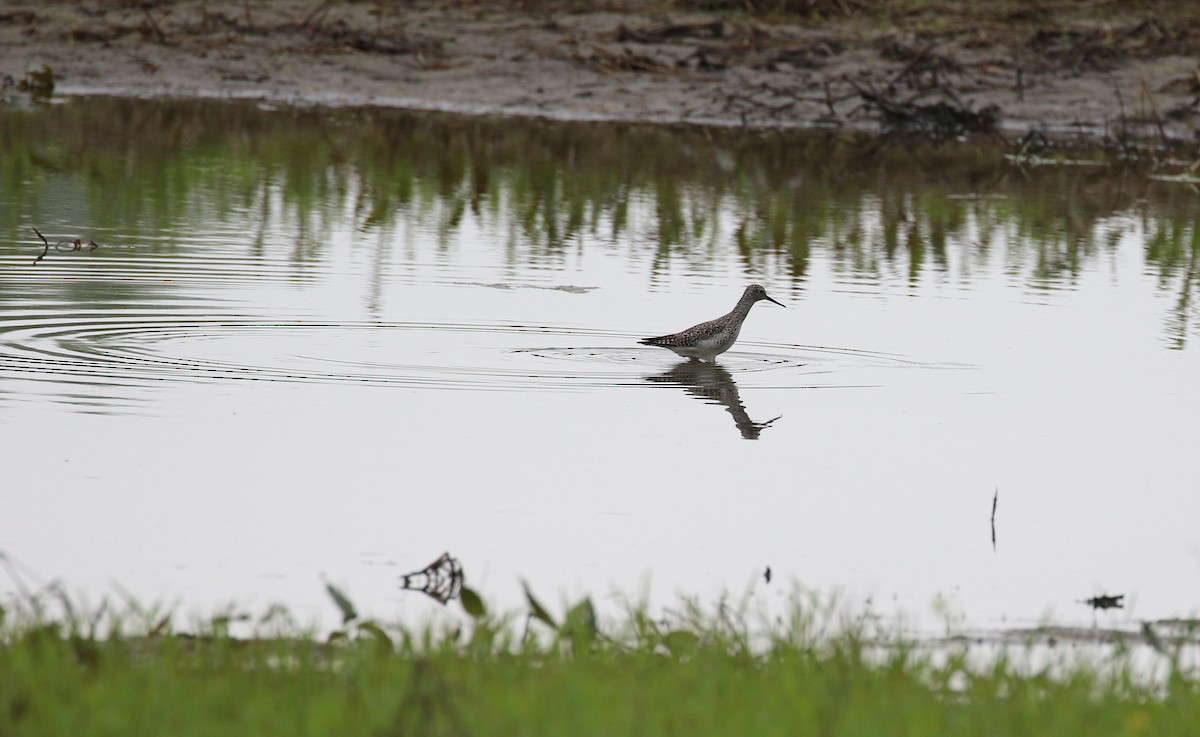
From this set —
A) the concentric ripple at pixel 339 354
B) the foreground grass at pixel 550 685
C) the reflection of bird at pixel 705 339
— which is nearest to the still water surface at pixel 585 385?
the concentric ripple at pixel 339 354

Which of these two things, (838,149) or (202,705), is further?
(838,149)

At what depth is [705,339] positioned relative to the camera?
10742 millimetres

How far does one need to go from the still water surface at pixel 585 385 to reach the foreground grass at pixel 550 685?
2.83ft

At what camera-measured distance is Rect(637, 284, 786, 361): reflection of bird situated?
1071 centimetres

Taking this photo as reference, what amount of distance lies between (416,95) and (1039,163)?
8350mm

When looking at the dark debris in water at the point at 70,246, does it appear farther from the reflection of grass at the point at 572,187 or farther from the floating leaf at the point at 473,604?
the floating leaf at the point at 473,604

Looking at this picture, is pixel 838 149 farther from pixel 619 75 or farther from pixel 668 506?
pixel 668 506

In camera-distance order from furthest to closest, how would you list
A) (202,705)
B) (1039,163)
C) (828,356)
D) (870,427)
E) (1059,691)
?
(1039,163)
(828,356)
(870,427)
(1059,691)
(202,705)

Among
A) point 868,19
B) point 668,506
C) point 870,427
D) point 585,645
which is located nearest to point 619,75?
point 868,19

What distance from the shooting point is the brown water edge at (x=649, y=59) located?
24016mm

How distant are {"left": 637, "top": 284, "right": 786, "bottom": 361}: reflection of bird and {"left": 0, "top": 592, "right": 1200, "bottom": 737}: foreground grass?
5.22 metres

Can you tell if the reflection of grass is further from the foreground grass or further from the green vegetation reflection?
the foreground grass

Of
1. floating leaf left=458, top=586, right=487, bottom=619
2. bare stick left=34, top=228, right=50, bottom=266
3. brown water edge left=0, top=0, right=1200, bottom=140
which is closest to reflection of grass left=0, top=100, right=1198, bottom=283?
brown water edge left=0, top=0, right=1200, bottom=140

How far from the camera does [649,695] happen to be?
458 cm
